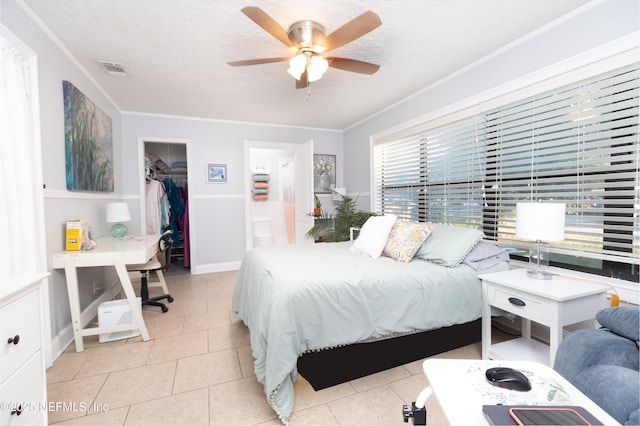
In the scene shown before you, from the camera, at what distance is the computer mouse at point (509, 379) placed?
2.45 ft

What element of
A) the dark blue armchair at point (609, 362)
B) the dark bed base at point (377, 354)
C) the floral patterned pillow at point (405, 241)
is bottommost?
the dark bed base at point (377, 354)

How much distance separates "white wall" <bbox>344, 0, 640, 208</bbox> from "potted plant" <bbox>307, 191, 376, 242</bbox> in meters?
1.30

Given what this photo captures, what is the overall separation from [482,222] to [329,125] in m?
3.01

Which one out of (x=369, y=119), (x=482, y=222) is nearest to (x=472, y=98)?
(x=482, y=222)

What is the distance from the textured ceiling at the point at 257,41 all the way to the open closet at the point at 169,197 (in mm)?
1503

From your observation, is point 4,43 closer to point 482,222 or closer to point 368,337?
point 368,337

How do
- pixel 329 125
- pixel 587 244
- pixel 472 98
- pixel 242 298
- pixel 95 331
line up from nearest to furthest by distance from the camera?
pixel 587 244 → pixel 95 331 → pixel 242 298 → pixel 472 98 → pixel 329 125

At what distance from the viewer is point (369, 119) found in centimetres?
430

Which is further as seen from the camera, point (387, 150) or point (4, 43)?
point (387, 150)

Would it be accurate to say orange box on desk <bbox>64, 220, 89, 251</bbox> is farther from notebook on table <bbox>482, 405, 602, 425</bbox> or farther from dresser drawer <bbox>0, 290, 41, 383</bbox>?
notebook on table <bbox>482, 405, 602, 425</bbox>

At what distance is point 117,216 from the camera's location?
309 centimetres

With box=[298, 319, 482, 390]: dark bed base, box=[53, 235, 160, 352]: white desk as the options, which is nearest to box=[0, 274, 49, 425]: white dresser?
box=[53, 235, 160, 352]: white desk

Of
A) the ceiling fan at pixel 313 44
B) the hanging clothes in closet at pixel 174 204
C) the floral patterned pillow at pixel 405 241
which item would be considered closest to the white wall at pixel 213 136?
the hanging clothes in closet at pixel 174 204

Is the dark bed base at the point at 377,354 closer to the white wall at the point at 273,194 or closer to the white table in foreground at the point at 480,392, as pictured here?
the white table in foreground at the point at 480,392
